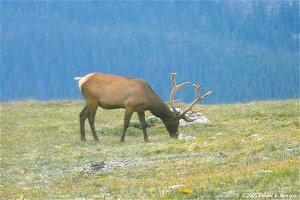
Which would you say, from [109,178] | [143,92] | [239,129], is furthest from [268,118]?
[109,178]

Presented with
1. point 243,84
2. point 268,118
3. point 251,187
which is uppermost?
point 251,187

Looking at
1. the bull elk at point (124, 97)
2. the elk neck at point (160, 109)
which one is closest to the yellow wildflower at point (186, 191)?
the bull elk at point (124, 97)

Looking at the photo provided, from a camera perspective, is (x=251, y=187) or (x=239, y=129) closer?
(x=251, y=187)

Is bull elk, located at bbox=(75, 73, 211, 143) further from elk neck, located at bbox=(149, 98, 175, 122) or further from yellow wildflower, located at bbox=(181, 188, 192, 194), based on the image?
yellow wildflower, located at bbox=(181, 188, 192, 194)

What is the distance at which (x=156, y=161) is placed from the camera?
62.7ft

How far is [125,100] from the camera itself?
2578 centimetres

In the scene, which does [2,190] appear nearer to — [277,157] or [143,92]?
[277,157]

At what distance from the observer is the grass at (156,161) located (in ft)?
42.7

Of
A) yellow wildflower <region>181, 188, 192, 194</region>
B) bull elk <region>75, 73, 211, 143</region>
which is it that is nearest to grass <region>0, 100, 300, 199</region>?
yellow wildflower <region>181, 188, 192, 194</region>

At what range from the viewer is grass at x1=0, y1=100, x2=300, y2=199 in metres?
13.0

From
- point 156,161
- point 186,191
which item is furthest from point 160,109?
point 186,191

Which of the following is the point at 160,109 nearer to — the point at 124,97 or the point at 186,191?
the point at 124,97

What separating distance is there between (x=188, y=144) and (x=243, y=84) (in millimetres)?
158509

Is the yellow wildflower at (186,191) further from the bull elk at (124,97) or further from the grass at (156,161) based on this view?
the bull elk at (124,97)
